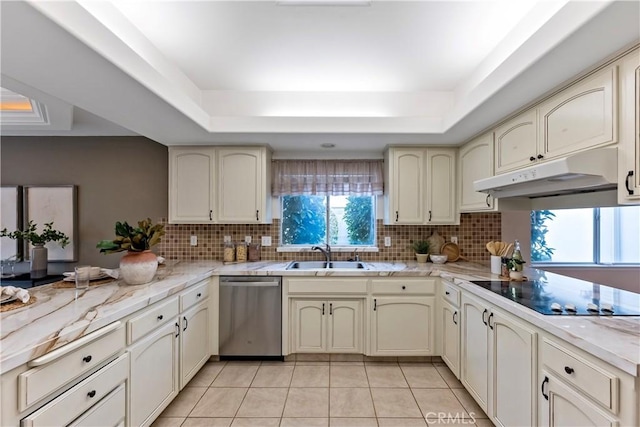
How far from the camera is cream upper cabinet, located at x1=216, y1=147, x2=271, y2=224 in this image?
307cm

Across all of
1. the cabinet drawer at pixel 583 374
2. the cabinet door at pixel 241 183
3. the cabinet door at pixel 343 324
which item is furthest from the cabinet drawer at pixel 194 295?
the cabinet drawer at pixel 583 374

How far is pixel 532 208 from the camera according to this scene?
251cm

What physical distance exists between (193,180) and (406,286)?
2.39m

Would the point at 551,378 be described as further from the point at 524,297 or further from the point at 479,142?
the point at 479,142

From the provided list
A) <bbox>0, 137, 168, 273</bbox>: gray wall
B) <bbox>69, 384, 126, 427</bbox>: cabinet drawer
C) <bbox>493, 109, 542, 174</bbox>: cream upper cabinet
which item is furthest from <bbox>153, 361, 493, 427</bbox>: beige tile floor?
<bbox>0, 137, 168, 273</bbox>: gray wall

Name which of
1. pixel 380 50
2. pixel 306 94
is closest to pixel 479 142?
pixel 380 50

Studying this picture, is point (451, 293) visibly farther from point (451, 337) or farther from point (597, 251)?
point (597, 251)

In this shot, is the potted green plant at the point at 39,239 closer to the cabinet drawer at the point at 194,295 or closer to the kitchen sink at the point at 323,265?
the cabinet drawer at the point at 194,295

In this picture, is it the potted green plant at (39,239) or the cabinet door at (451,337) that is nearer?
the cabinet door at (451,337)

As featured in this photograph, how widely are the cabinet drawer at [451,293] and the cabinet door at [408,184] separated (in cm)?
75

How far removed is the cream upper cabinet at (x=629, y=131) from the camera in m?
1.28

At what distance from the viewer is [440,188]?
3.06 metres

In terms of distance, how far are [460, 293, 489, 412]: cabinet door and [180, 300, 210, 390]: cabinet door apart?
6.85ft

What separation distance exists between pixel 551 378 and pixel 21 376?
211 centimetres
